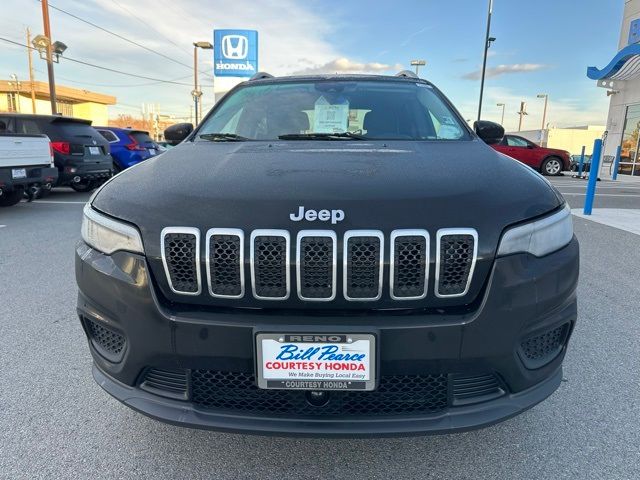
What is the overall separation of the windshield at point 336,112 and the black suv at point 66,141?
7222 millimetres

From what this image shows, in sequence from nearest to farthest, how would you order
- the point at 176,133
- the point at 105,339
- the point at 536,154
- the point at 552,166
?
the point at 105,339
the point at 176,133
the point at 536,154
the point at 552,166

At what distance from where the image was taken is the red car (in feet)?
57.3

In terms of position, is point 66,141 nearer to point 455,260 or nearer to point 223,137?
point 223,137

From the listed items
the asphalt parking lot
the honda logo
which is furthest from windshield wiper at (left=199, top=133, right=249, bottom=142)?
the honda logo

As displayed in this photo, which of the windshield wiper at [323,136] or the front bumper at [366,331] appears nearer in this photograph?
the front bumper at [366,331]

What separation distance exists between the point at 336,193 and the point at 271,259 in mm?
334

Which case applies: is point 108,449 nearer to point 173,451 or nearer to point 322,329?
Result: point 173,451

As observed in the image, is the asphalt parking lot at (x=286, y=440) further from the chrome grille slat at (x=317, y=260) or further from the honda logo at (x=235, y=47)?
the honda logo at (x=235, y=47)

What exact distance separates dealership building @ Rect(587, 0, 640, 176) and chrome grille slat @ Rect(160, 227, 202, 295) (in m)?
19.3

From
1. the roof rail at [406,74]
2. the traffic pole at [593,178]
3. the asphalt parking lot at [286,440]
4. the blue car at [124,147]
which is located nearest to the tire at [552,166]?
the traffic pole at [593,178]

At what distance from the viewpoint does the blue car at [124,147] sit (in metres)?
11.2

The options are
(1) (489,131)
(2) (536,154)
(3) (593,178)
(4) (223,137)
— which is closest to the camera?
(4) (223,137)

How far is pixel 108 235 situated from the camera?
64.3 inches

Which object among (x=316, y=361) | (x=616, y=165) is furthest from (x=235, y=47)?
(x=316, y=361)
